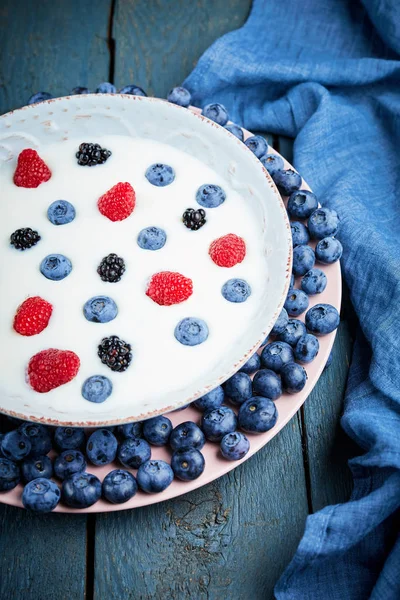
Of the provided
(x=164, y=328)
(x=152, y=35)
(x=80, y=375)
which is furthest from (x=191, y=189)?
(x=152, y=35)

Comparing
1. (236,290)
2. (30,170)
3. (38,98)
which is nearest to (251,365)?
(236,290)

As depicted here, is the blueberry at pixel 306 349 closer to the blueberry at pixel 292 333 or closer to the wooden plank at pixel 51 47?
the blueberry at pixel 292 333

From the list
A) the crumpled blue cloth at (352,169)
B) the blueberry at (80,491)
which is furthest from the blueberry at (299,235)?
the blueberry at (80,491)

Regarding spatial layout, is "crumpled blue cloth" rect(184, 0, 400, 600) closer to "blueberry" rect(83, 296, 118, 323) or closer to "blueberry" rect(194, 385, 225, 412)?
"blueberry" rect(194, 385, 225, 412)

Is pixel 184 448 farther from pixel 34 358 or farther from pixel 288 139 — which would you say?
pixel 288 139

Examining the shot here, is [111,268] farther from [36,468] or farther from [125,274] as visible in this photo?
[36,468]
